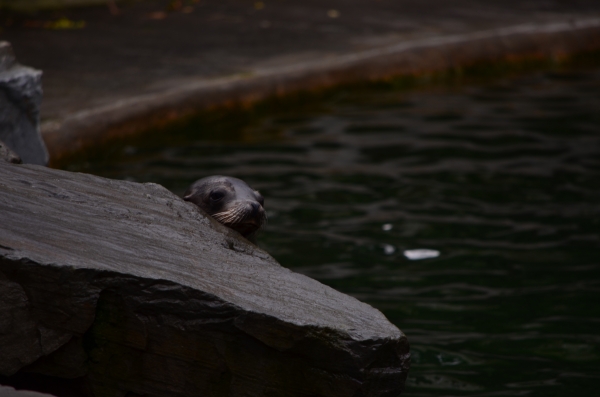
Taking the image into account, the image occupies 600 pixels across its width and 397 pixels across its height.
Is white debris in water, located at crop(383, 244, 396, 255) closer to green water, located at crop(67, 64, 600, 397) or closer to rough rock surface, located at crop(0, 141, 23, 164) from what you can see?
green water, located at crop(67, 64, 600, 397)

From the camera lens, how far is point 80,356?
111 inches

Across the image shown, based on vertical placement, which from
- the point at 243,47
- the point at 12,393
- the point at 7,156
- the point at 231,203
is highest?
the point at 243,47

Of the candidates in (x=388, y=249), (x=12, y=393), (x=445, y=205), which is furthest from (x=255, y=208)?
(x=445, y=205)

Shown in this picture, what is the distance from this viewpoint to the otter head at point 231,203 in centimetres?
375

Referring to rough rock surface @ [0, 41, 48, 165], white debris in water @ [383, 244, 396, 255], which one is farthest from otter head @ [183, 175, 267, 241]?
white debris in water @ [383, 244, 396, 255]

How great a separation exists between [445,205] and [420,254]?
36.3 inches

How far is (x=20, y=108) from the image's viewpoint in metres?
4.77

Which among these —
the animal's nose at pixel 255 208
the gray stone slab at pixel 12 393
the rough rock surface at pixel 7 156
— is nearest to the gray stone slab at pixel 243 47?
the rough rock surface at pixel 7 156

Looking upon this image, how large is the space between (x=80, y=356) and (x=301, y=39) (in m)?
7.61

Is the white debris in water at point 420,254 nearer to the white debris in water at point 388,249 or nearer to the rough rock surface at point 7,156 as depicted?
the white debris in water at point 388,249

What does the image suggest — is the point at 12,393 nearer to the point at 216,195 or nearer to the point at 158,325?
the point at 158,325

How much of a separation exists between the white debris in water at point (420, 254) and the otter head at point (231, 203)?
187 cm

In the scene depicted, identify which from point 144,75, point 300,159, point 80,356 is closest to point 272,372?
point 80,356

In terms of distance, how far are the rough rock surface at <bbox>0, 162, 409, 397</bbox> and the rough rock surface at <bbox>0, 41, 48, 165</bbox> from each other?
5.65 ft
